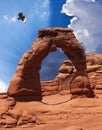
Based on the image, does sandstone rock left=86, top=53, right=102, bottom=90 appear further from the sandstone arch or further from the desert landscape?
the desert landscape

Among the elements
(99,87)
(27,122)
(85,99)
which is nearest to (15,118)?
(27,122)

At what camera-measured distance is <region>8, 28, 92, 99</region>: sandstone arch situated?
101 feet

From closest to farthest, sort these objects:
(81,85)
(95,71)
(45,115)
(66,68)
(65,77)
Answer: (45,115), (81,85), (95,71), (65,77), (66,68)

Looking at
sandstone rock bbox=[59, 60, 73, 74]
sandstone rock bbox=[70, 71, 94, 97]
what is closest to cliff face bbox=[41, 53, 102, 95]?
sandstone rock bbox=[59, 60, 73, 74]

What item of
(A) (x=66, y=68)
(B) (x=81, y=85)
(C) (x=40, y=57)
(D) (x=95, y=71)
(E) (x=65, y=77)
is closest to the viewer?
(C) (x=40, y=57)

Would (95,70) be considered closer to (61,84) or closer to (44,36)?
(61,84)

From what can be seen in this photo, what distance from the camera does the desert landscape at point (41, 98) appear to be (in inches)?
1088

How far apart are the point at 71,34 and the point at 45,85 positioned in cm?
2339

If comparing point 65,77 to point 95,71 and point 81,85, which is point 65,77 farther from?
point 81,85

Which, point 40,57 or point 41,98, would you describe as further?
point 41,98

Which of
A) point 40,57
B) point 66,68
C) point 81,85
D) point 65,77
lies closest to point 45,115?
point 81,85

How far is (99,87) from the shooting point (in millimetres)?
50031

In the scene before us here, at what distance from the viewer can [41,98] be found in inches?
1266

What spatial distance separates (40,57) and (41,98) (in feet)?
11.8
